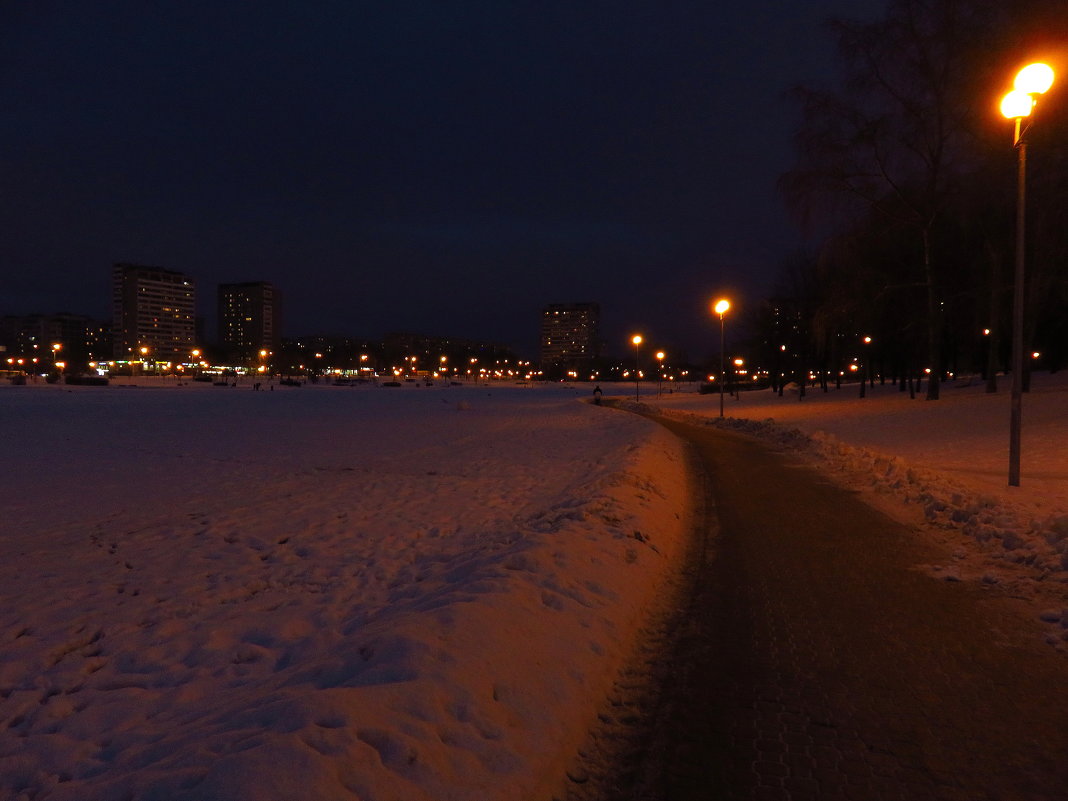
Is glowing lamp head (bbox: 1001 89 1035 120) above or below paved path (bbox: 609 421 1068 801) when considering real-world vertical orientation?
above

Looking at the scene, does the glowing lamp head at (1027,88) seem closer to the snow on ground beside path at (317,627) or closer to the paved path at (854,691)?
the paved path at (854,691)

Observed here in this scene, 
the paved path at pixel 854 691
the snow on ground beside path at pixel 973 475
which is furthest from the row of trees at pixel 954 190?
the paved path at pixel 854 691

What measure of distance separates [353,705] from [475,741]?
69 cm

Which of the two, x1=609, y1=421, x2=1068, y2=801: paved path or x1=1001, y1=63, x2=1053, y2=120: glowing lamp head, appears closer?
x1=609, y1=421, x2=1068, y2=801: paved path

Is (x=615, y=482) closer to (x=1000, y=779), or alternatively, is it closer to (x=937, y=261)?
(x=1000, y=779)

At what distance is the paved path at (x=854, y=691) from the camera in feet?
10.6

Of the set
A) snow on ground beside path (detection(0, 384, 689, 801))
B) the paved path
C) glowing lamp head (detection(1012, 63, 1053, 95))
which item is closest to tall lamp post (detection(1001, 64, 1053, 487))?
glowing lamp head (detection(1012, 63, 1053, 95))

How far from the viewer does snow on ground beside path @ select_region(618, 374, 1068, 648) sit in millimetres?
6520

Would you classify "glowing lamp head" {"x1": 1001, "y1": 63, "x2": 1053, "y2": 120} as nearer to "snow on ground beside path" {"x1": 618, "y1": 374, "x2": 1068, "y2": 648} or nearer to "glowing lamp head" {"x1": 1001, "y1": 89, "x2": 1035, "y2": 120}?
"glowing lamp head" {"x1": 1001, "y1": 89, "x2": 1035, "y2": 120}

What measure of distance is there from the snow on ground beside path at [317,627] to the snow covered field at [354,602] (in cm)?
2

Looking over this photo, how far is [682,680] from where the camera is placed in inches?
169

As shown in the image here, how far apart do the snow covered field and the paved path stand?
0.52m

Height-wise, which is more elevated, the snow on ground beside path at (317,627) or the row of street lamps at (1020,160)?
the row of street lamps at (1020,160)

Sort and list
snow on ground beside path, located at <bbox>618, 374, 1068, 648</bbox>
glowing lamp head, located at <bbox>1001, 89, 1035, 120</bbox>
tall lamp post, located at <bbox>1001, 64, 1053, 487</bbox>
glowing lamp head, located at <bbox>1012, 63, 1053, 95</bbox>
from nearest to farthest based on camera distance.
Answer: snow on ground beside path, located at <bbox>618, 374, 1068, 648</bbox>
glowing lamp head, located at <bbox>1012, 63, 1053, 95</bbox>
tall lamp post, located at <bbox>1001, 64, 1053, 487</bbox>
glowing lamp head, located at <bbox>1001, 89, 1035, 120</bbox>
